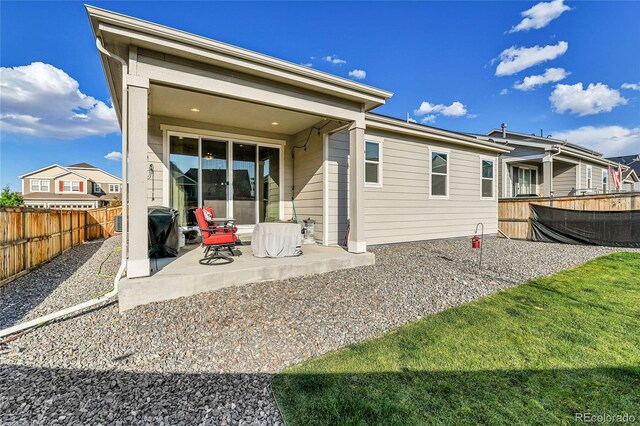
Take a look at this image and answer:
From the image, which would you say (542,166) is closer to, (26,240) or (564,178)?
(564,178)

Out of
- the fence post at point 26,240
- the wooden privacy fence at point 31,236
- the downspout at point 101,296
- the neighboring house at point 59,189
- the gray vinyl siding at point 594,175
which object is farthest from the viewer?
the neighboring house at point 59,189

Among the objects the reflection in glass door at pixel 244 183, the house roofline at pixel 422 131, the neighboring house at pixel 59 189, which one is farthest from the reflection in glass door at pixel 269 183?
the neighboring house at pixel 59 189

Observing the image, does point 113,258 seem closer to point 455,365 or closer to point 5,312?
point 5,312

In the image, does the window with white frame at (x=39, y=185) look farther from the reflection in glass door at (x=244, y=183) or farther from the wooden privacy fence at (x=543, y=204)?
the wooden privacy fence at (x=543, y=204)

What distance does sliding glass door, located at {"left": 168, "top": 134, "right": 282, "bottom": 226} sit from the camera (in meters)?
6.29

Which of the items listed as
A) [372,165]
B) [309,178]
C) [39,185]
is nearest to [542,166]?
[372,165]

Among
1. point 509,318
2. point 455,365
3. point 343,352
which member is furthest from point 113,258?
point 509,318

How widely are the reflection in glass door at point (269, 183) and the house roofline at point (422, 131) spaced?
8.48 ft

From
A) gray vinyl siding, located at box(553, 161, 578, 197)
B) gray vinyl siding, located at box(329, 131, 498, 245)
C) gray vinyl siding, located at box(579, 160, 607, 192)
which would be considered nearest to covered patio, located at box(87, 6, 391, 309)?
gray vinyl siding, located at box(329, 131, 498, 245)

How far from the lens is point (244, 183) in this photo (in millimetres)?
6969

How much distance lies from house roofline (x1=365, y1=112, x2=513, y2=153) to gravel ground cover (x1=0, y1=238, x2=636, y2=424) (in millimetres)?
3820

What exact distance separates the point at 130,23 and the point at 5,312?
381cm

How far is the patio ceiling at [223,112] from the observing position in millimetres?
4871

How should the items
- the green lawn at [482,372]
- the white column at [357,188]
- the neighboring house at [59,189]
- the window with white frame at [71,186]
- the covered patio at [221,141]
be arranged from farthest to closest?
the window with white frame at [71,186] → the neighboring house at [59,189] → the white column at [357,188] → the covered patio at [221,141] → the green lawn at [482,372]
